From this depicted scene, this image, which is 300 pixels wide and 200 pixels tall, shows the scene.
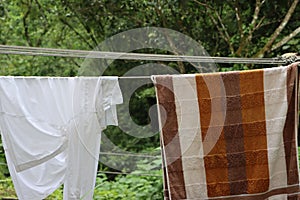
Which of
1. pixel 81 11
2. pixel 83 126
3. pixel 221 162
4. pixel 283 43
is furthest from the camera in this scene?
pixel 81 11

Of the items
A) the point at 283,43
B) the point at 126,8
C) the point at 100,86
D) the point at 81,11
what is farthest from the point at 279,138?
the point at 81,11

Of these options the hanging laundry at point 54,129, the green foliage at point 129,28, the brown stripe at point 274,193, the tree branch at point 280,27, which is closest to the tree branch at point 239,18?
the green foliage at point 129,28

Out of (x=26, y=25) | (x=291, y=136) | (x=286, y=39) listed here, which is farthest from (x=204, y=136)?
(x=26, y=25)

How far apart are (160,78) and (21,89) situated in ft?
1.82

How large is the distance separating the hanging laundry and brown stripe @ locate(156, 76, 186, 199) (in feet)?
1.03

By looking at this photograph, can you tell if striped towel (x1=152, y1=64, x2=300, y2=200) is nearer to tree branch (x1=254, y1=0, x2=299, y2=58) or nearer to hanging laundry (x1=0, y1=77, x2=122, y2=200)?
hanging laundry (x1=0, y1=77, x2=122, y2=200)

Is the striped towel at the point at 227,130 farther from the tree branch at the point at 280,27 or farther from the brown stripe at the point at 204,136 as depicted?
the tree branch at the point at 280,27

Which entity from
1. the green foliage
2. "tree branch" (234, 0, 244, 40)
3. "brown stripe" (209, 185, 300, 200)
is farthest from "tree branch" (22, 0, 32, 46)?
"brown stripe" (209, 185, 300, 200)

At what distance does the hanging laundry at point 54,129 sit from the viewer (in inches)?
71.7

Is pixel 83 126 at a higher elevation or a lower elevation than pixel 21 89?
lower

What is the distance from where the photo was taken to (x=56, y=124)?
1.95 m

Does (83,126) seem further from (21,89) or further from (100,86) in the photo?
(21,89)

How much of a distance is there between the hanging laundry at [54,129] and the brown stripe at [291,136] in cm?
75

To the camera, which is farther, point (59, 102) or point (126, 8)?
point (126, 8)
